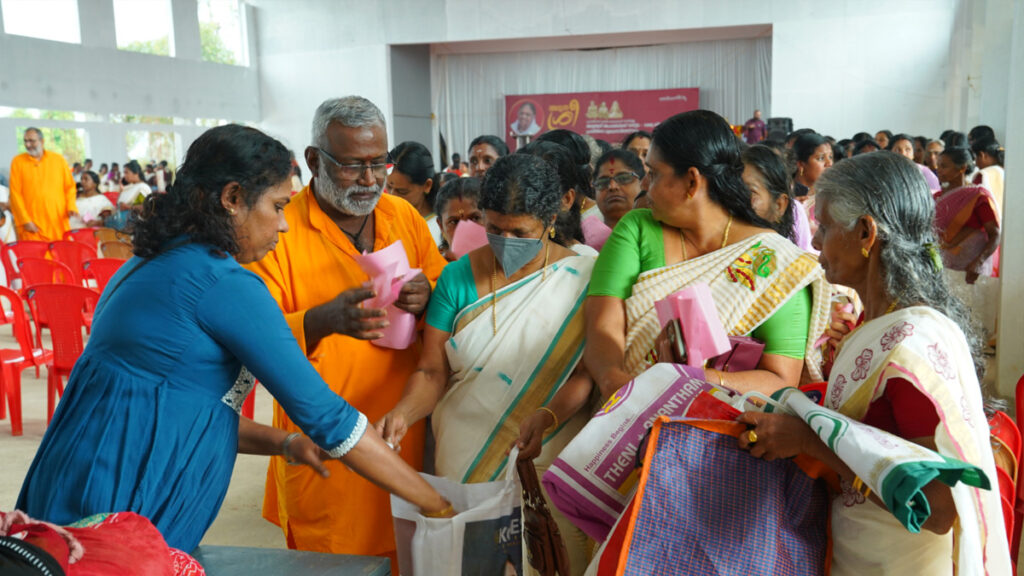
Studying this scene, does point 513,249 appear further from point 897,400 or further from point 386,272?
point 897,400

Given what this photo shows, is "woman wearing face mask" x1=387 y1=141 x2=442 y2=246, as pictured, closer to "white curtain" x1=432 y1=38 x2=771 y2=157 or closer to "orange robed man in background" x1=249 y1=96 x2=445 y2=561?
"orange robed man in background" x1=249 y1=96 x2=445 y2=561

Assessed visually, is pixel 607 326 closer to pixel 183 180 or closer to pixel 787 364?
pixel 787 364

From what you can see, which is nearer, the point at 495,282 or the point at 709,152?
the point at 709,152

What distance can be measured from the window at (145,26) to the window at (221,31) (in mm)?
876

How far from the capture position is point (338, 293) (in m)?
2.15

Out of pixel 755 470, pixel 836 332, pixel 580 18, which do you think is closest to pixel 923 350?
pixel 755 470

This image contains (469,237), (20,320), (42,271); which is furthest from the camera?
(42,271)

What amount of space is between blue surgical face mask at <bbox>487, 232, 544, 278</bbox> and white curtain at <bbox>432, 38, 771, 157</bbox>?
16.1m

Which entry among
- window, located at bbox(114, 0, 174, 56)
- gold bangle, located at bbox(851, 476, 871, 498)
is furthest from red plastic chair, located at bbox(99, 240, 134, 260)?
window, located at bbox(114, 0, 174, 56)

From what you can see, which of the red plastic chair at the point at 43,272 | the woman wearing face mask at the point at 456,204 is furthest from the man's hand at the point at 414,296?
the red plastic chair at the point at 43,272

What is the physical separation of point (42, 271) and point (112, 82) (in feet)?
31.8

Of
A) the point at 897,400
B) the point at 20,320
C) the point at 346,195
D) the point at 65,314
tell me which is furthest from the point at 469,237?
the point at 20,320

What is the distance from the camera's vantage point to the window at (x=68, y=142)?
1284 cm

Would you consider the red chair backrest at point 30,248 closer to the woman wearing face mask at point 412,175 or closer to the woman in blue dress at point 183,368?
the woman wearing face mask at point 412,175
